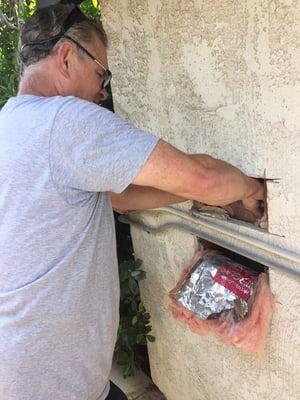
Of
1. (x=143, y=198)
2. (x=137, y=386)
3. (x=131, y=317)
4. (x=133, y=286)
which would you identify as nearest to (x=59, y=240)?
(x=143, y=198)

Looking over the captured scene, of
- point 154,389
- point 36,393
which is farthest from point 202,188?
point 154,389

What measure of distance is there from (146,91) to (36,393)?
5.03 feet

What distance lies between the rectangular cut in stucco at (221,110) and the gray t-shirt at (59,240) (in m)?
0.51

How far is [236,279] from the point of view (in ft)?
7.60

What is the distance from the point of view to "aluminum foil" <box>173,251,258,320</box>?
90.2 inches

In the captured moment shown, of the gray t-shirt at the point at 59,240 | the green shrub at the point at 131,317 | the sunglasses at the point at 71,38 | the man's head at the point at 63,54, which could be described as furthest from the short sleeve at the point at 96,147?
the green shrub at the point at 131,317

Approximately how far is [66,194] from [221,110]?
0.78 metres

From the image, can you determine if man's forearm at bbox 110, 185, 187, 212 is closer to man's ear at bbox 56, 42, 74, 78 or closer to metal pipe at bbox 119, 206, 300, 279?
metal pipe at bbox 119, 206, 300, 279

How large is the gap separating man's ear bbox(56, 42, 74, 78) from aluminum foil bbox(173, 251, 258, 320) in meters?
1.07

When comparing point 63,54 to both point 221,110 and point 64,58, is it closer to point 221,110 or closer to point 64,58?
point 64,58

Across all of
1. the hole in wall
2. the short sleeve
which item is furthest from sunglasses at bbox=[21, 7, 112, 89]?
the hole in wall

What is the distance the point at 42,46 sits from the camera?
2.09 metres

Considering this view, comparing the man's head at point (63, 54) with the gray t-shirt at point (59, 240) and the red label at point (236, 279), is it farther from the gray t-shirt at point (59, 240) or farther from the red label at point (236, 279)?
the red label at point (236, 279)

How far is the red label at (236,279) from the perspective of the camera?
2.28 meters
